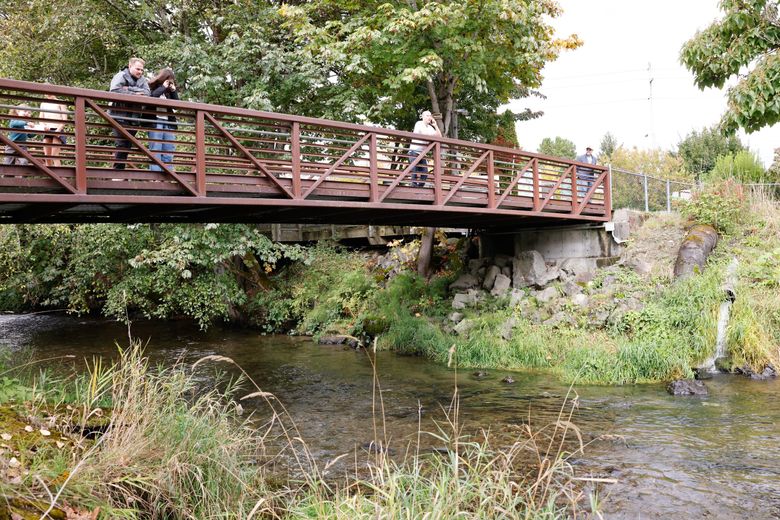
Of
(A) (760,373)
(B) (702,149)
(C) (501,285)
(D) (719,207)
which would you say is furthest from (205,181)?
(B) (702,149)

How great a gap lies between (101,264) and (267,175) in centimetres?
894

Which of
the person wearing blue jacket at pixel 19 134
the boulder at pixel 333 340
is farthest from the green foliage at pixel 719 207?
the person wearing blue jacket at pixel 19 134

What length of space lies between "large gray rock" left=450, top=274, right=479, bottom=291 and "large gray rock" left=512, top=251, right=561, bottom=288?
1129mm

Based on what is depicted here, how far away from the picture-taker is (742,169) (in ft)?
57.0

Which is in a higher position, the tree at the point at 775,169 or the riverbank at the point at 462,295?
Answer: the tree at the point at 775,169

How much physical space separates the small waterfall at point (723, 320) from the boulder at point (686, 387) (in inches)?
51.8

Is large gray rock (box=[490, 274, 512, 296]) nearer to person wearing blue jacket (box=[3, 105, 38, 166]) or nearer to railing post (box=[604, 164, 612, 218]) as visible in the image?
railing post (box=[604, 164, 612, 218])

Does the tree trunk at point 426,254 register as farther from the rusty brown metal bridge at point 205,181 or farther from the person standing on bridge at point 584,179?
the person standing on bridge at point 584,179

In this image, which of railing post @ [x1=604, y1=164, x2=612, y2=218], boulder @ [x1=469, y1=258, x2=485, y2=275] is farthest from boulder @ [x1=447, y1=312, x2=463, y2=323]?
railing post @ [x1=604, y1=164, x2=612, y2=218]

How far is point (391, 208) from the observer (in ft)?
36.0

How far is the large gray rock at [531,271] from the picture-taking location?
15836 millimetres

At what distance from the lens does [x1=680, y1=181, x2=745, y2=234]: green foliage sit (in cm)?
1510

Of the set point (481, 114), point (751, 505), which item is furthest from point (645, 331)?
point (481, 114)

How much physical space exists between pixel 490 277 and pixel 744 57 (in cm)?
759
